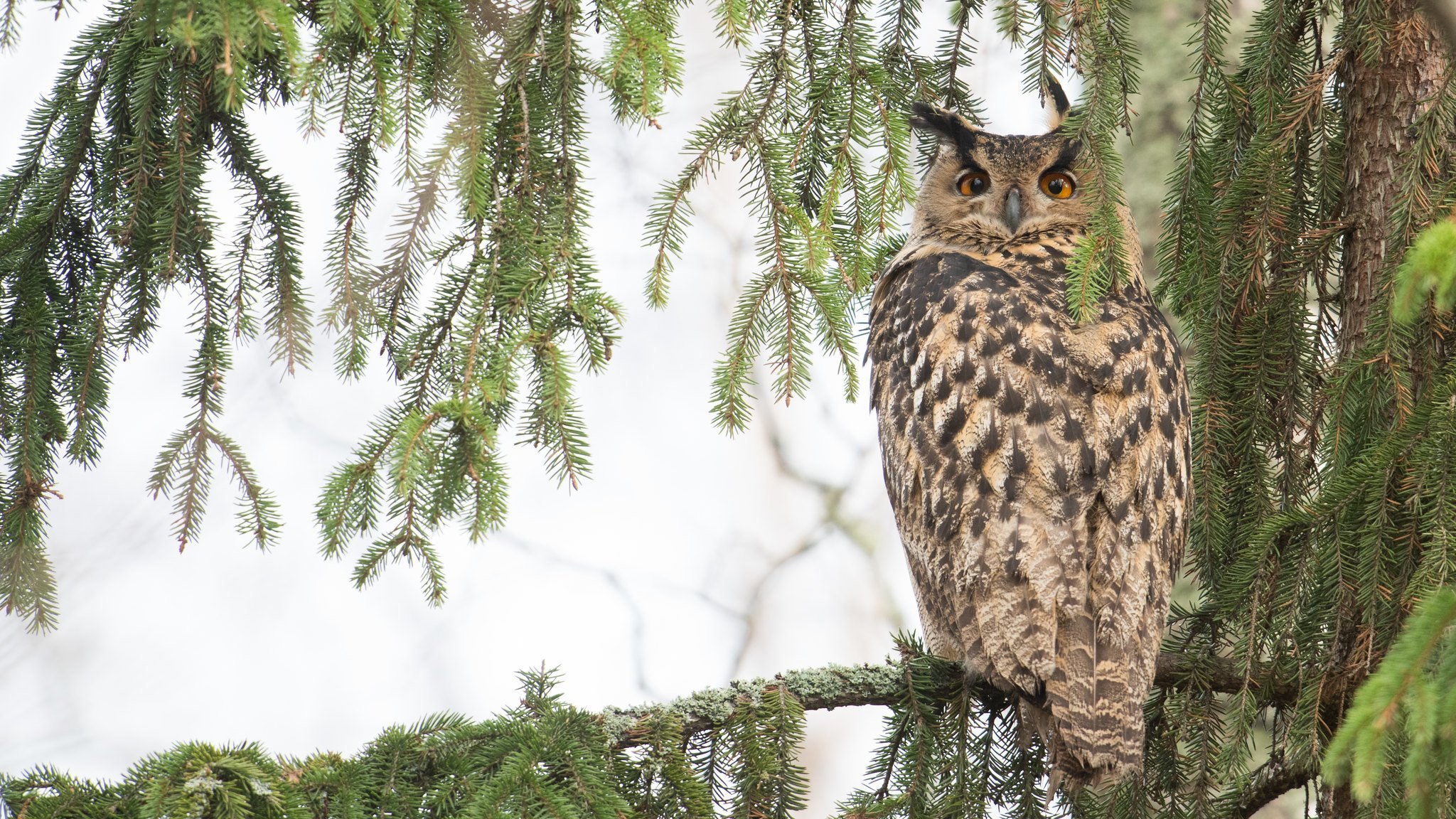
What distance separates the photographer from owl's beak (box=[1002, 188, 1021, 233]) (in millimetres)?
3051

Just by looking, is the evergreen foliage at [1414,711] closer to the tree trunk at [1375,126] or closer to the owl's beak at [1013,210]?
the tree trunk at [1375,126]

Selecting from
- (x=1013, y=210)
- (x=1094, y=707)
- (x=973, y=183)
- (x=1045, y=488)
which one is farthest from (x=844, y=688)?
(x=973, y=183)

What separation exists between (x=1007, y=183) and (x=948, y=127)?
0.22 metres

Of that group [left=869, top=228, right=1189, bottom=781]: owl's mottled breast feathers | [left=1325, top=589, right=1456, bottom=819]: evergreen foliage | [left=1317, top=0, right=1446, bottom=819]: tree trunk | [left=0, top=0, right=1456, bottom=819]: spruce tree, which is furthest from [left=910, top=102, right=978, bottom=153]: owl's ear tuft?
[left=1325, top=589, right=1456, bottom=819]: evergreen foliage

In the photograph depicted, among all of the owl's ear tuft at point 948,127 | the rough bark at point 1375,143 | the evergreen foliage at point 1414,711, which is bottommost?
the evergreen foliage at point 1414,711

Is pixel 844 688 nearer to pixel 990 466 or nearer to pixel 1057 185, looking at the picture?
pixel 990 466

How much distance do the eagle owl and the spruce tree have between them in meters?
0.12

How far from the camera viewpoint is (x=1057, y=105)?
3.25 m

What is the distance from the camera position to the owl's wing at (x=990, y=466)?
91.6 inches

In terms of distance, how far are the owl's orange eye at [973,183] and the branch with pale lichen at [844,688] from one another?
4.39ft

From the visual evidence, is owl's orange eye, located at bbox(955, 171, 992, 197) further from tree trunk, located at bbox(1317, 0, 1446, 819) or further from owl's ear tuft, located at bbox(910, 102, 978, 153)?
tree trunk, located at bbox(1317, 0, 1446, 819)

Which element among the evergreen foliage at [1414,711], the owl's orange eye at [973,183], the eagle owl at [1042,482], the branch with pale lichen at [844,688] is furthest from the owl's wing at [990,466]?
the evergreen foliage at [1414,711]

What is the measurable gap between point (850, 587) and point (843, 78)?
5450mm

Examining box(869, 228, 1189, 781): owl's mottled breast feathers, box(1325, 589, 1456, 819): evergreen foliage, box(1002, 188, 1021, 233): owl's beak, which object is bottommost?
box(1325, 589, 1456, 819): evergreen foliage
